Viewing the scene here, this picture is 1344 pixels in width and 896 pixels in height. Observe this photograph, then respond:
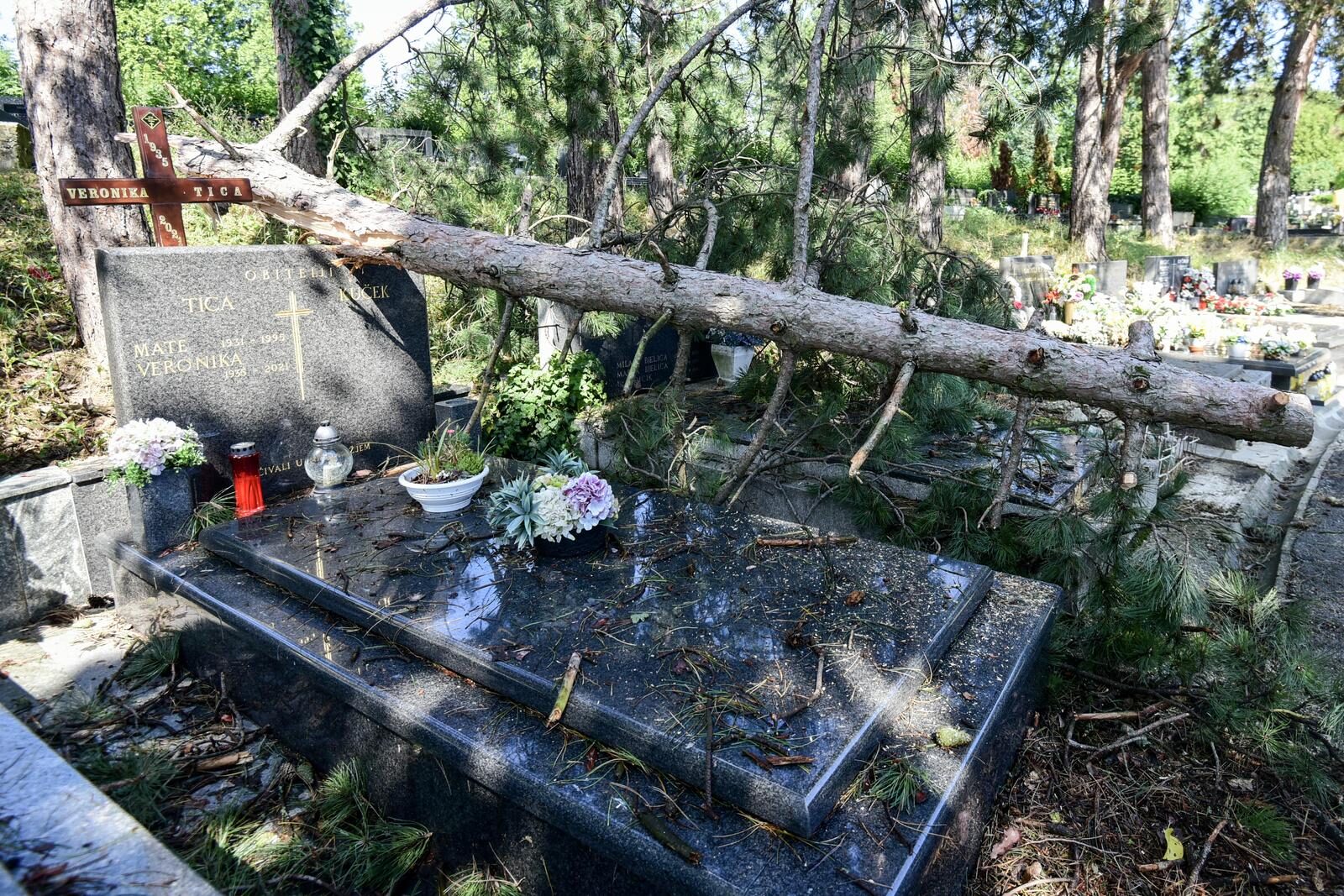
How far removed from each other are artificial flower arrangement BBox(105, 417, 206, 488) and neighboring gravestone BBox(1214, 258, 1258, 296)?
16.0 metres

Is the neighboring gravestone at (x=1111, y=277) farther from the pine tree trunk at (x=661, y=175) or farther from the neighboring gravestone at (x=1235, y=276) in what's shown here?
the pine tree trunk at (x=661, y=175)

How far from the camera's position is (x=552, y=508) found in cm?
312

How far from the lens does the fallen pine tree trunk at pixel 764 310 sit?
9.64 ft

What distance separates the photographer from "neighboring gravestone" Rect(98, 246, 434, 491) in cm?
372

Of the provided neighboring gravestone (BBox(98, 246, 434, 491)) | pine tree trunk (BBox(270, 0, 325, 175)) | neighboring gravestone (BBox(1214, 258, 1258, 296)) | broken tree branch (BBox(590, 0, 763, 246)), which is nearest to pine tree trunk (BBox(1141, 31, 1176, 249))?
neighboring gravestone (BBox(1214, 258, 1258, 296))

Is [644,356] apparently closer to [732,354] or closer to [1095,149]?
[732,354]

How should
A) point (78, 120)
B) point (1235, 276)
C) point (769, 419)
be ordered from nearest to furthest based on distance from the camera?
point (769, 419) → point (78, 120) → point (1235, 276)

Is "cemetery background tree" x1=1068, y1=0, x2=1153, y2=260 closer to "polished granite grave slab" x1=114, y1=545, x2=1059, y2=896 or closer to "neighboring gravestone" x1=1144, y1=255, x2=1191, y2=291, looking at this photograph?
"neighboring gravestone" x1=1144, y1=255, x2=1191, y2=291

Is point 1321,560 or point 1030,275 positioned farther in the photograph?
point 1030,275

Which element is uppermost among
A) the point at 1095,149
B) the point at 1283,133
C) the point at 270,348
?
the point at 1283,133

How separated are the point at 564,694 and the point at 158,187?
10.5ft

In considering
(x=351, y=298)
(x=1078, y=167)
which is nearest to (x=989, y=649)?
(x=351, y=298)

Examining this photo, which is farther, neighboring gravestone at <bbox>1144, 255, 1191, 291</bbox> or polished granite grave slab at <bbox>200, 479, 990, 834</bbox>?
neighboring gravestone at <bbox>1144, 255, 1191, 291</bbox>

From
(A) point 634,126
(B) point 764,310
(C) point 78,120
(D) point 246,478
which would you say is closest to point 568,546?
(B) point 764,310
